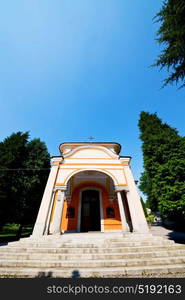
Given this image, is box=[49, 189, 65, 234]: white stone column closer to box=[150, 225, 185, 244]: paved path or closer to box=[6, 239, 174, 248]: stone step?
box=[6, 239, 174, 248]: stone step

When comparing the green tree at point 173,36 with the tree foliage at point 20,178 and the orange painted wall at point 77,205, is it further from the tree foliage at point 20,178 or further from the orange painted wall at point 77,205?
the tree foliage at point 20,178

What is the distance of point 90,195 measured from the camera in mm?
11414

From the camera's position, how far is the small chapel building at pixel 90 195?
7146 mm

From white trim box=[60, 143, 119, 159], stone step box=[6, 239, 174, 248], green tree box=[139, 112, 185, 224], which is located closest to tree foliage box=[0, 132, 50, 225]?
white trim box=[60, 143, 119, 159]

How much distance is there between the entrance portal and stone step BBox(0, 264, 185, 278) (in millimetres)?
6987

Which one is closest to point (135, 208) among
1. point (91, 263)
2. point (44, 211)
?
point (91, 263)

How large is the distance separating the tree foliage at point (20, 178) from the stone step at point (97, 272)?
7576 mm

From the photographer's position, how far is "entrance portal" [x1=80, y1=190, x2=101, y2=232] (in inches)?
415

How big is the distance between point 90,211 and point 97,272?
293 inches

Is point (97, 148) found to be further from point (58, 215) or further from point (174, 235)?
point (174, 235)

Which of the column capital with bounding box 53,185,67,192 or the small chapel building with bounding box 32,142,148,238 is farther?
the column capital with bounding box 53,185,67,192

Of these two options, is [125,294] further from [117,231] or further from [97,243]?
[117,231]

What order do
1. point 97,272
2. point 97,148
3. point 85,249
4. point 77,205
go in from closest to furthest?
1. point 97,272
2. point 85,249
3. point 97,148
4. point 77,205

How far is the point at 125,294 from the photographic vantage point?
9.57ft
